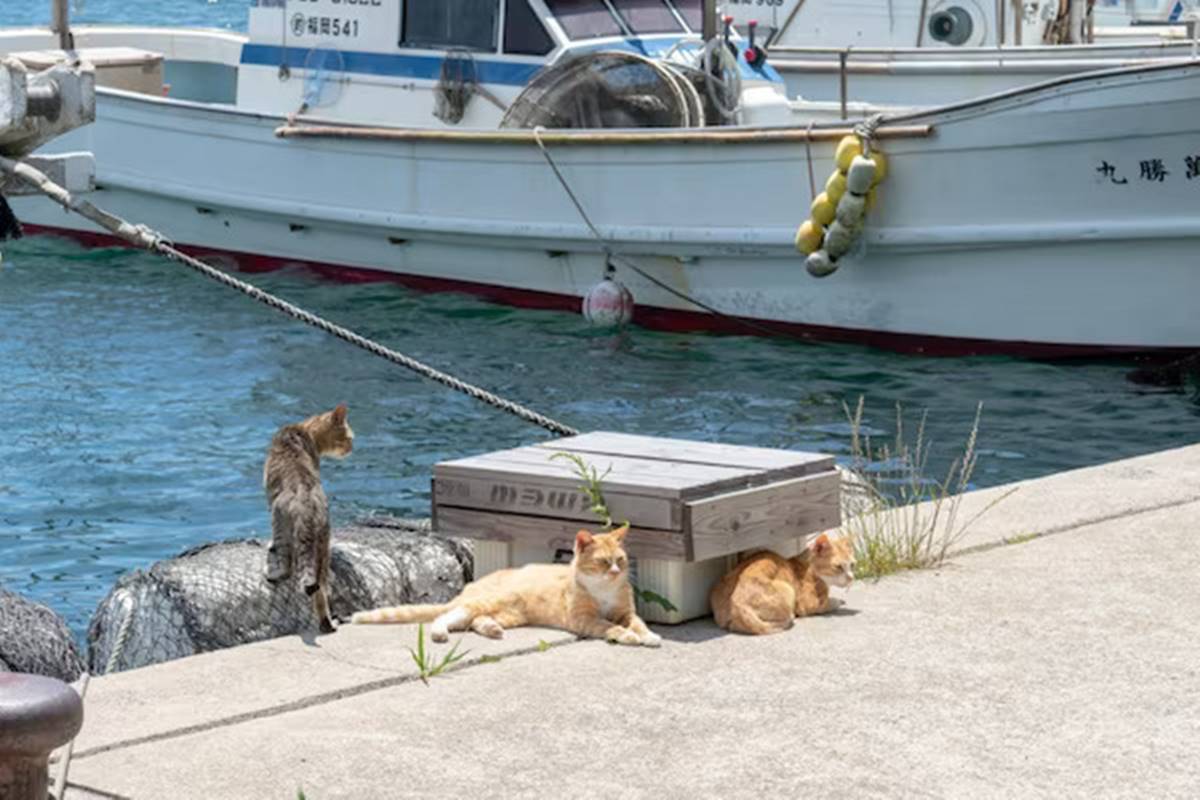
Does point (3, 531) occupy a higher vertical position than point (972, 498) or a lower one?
lower

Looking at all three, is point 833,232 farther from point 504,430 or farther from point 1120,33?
point 1120,33

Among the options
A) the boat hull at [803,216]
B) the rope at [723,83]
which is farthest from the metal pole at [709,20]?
the boat hull at [803,216]

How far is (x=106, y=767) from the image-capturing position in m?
4.78

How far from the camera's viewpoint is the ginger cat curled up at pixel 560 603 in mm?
5734

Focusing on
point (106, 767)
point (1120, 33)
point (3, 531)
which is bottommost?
point (3, 531)

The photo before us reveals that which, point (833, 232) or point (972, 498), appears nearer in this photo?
point (972, 498)

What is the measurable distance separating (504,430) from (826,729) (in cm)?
815

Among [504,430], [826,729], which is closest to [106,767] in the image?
[826,729]

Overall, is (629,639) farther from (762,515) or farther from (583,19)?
(583,19)

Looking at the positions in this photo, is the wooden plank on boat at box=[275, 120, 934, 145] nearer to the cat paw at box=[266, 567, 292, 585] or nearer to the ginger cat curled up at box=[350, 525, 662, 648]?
the cat paw at box=[266, 567, 292, 585]

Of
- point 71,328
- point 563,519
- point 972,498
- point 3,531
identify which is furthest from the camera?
point 71,328

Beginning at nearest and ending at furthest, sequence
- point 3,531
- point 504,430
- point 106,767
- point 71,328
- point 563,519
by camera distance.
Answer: point 106,767 < point 563,519 < point 3,531 < point 504,430 < point 71,328

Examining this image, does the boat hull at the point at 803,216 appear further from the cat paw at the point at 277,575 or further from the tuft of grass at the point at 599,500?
the cat paw at the point at 277,575

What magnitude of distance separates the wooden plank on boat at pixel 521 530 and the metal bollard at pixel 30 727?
8.02 ft
